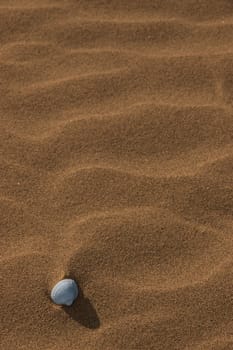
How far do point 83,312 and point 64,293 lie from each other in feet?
0.35

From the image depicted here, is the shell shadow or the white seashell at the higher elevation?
the white seashell

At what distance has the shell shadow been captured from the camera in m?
1.96

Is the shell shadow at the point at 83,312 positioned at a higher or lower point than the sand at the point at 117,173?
lower

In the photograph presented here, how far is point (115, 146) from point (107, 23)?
662mm

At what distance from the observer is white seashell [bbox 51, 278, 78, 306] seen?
1943mm

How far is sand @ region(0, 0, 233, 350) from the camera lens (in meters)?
1.97

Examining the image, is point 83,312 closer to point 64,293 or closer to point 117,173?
point 64,293

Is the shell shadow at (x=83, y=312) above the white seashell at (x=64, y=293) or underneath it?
underneath

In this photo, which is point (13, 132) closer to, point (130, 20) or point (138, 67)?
point (138, 67)

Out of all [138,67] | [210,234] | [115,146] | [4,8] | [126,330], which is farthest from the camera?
[4,8]

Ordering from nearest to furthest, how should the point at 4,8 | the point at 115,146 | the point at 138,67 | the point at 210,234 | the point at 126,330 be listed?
the point at 126,330 < the point at 210,234 < the point at 115,146 < the point at 138,67 < the point at 4,8

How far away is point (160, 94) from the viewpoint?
2.39 m

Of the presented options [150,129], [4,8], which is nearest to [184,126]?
[150,129]

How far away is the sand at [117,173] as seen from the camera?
6.47 feet
